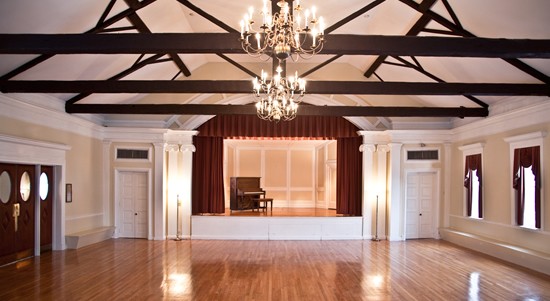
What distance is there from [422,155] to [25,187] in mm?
10237

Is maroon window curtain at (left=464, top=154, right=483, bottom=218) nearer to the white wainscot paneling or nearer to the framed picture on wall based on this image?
the white wainscot paneling

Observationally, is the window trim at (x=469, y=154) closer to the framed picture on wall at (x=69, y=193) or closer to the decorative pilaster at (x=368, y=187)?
the decorative pilaster at (x=368, y=187)

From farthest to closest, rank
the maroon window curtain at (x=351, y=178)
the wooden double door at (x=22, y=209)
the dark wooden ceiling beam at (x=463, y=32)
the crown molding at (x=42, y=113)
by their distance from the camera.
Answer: the maroon window curtain at (x=351, y=178) → the wooden double door at (x=22, y=209) → the crown molding at (x=42, y=113) → the dark wooden ceiling beam at (x=463, y=32)

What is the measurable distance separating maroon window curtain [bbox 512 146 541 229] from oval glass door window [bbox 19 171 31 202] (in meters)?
10.4

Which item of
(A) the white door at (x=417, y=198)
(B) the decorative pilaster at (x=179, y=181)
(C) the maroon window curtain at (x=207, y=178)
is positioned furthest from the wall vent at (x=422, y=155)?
(B) the decorative pilaster at (x=179, y=181)

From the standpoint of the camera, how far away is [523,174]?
9.16 meters

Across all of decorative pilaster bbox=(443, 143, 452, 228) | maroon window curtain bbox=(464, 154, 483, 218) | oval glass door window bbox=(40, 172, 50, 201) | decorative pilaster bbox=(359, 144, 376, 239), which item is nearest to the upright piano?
decorative pilaster bbox=(359, 144, 376, 239)

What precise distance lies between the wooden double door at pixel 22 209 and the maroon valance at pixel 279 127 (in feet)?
15.5

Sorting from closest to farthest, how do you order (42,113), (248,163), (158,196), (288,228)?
(42,113)
(158,196)
(288,228)
(248,163)

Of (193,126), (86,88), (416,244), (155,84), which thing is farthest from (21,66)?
(416,244)

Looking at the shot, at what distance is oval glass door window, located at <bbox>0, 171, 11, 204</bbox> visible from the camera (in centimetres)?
861

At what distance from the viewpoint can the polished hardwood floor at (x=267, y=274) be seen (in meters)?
6.80

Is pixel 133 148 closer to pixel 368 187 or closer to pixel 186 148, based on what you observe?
pixel 186 148

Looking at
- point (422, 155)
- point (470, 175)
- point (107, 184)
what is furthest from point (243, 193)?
point (470, 175)
